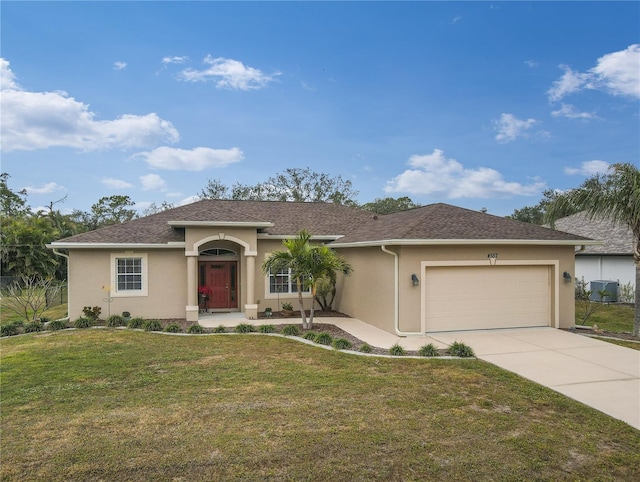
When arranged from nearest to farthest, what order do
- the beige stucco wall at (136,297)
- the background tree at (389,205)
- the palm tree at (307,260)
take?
the palm tree at (307,260), the beige stucco wall at (136,297), the background tree at (389,205)

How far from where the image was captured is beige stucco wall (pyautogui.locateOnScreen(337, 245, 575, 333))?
1121cm

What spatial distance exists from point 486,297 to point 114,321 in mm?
12078

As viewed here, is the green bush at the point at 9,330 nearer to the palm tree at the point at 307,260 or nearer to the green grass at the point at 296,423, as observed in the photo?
the green grass at the point at 296,423

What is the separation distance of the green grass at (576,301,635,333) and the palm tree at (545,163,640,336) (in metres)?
2.76

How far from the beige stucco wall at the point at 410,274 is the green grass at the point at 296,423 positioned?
2.92 m

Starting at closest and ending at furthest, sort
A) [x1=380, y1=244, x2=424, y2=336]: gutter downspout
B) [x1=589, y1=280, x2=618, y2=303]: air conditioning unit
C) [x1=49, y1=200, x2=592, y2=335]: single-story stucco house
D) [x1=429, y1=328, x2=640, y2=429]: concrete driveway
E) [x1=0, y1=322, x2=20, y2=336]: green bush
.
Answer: [x1=429, y1=328, x2=640, y2=429]: concrete driveway
[x1=380, y1=244, x2=424, y2=336]: gutter downspout
[x1=49, y1=200, x2=592, y2=335]: single-story stucco house
[x1=0, y1=322, x2=20, y2=336]: green bush
[x1=589, y1=280, x2=618, y2=303]: air conditioning unit

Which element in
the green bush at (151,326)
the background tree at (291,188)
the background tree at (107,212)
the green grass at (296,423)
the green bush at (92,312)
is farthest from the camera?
the background tree at (107,212)

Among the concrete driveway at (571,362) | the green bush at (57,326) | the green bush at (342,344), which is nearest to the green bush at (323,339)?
the green bush at (342,344)

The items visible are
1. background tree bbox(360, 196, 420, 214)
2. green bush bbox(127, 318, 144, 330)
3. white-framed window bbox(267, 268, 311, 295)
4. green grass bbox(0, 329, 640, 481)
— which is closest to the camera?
green grass bbox(0, 329, 640, 481)

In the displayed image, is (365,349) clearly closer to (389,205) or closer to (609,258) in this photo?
(609,258)

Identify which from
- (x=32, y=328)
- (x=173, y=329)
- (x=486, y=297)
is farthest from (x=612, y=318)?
(x=32, y=328)

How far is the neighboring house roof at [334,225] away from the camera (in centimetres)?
1204

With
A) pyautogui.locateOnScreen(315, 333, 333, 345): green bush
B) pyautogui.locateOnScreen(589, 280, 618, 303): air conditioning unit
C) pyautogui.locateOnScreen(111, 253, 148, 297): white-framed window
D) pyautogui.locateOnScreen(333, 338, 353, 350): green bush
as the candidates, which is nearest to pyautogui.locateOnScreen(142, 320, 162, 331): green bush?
pyautogui.locateOnScreen(111, 253, 148, 297): white-framed window

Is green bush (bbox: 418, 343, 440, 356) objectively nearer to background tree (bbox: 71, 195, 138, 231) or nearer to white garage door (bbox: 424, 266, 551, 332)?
white garage door (bbox: 424, 266, 551, 332)
